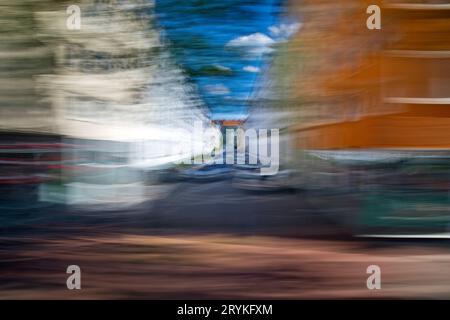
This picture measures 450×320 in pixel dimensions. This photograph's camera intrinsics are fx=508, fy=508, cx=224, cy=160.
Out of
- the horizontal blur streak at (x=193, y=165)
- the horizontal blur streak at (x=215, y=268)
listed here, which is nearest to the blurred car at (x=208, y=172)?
the horizontal blur streak at (x=193, y=165)

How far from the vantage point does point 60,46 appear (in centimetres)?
289

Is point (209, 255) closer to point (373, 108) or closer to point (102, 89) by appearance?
point (102, 89)

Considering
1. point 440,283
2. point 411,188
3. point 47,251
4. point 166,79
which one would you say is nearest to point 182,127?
point 166,79

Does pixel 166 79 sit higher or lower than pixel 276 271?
higher

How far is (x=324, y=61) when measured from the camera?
288cm

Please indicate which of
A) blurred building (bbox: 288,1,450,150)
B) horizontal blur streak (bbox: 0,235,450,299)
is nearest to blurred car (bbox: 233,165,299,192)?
blurred building (bbox: 288,1,450,150)

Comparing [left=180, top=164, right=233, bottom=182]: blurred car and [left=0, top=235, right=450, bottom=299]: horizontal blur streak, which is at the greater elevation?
[left=180, top=164, right=233, bottom=182]: blurred car

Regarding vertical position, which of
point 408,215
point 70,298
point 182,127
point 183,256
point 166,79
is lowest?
point 70,298

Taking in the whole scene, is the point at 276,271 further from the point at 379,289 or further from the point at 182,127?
the point at 182,127

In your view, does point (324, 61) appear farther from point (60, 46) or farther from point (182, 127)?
point (60, 46)

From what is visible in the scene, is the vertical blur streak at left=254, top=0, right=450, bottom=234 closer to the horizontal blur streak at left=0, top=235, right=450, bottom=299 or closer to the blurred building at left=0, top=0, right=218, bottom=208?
the horizontal blur streak at left=0, top=235, right=450, bottom=299

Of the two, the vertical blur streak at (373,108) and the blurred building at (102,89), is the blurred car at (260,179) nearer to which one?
the vertical blur streak at (373,108)

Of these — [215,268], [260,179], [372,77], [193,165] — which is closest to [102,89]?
[193,165]

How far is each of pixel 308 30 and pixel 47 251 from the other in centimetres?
195
